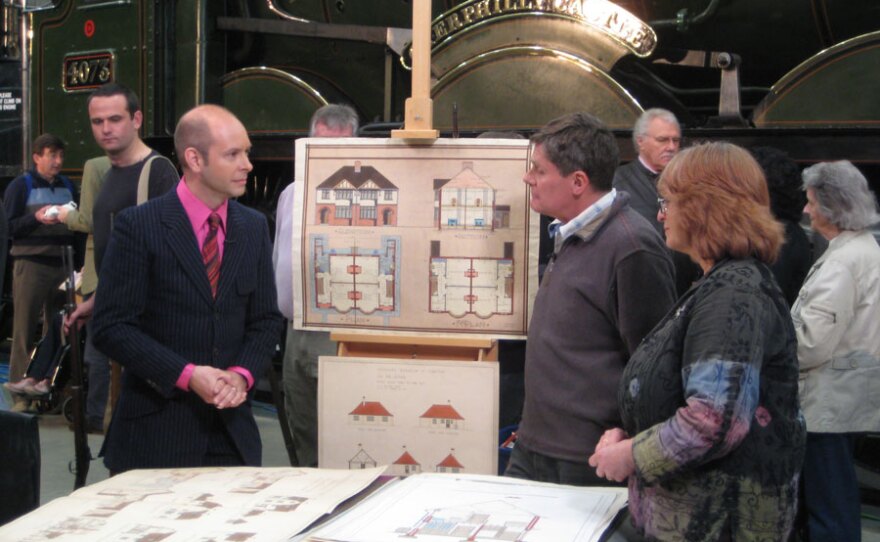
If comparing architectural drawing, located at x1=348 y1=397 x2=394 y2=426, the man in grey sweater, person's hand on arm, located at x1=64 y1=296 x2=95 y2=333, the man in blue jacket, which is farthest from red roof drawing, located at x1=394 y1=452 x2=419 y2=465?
the man in blue jacket

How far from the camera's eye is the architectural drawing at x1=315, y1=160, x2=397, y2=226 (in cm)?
312

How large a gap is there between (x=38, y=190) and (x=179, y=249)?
447 cm

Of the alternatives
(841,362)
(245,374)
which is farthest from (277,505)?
(841,362)

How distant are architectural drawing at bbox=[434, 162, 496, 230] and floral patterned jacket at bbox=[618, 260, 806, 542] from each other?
1.26 m

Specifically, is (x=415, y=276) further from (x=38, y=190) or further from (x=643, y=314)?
(x=38, y=190)

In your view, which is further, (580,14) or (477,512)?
(580,14)

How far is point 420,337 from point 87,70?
15.7ft

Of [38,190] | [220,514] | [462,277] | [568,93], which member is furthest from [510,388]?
[38,190]

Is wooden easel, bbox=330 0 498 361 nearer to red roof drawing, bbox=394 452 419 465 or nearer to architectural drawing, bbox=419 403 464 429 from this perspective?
architectural drawing, bbox=419 403 464 429

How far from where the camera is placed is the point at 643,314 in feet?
7.62

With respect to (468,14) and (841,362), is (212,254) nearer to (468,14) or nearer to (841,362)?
(841,362)

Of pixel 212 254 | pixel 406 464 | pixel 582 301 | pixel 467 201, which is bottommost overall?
pixel 406 464

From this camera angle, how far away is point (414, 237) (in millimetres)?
3105

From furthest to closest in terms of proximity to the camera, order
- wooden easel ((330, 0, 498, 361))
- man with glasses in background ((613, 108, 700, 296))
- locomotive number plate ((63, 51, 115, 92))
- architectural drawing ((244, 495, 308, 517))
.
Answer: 1. locomotive number plate ((63, 51, 115, 92))
2. man with glasses in background ((613, 108, 700, 296))
3. wooden easel ((330, 0, 498, 361))
4. architectural drawing ((244, 495, 308, 517))
